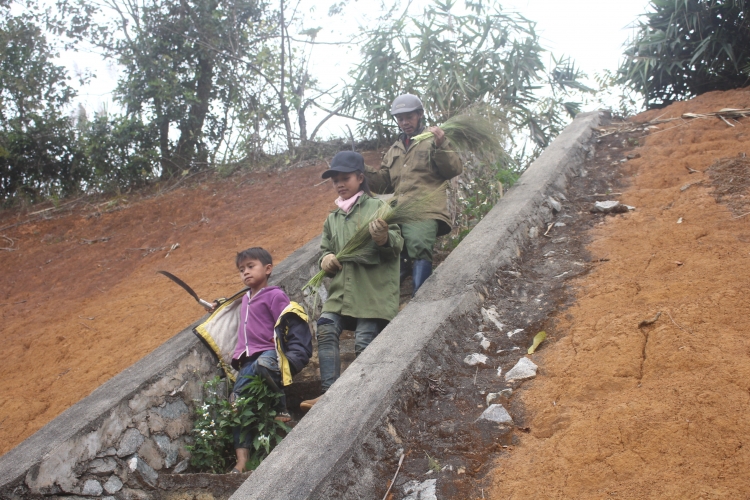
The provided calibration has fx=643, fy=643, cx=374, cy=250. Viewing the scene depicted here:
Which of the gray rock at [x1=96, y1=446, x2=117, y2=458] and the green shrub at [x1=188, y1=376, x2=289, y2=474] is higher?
Result: the gray rock at [x1=96, y1=446, x2=117, y2=458]

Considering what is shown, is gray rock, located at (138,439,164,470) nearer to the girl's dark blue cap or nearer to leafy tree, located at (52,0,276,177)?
the girl's dark blue cap

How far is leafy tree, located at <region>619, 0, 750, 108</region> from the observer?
284 inches

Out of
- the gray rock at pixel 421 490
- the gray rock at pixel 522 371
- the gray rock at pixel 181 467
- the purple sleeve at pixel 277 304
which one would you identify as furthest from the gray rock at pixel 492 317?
the gray rock at pixel 181 467

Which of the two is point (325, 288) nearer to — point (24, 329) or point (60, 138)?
point (24, 329)

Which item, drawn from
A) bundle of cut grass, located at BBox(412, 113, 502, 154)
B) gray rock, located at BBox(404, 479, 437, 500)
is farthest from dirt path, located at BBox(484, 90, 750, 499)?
bundle of cut grass, located at BBox(412, 113, 502, 154)

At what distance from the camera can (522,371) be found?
263 centimetres

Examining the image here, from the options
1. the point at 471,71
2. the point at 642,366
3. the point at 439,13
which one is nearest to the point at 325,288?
the point at 642,366

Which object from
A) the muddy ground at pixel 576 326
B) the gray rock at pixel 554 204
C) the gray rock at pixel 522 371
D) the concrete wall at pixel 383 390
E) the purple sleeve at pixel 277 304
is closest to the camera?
the muddy ground at pixel 576 326

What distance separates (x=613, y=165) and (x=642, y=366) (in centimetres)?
351

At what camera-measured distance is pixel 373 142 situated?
8.37 m

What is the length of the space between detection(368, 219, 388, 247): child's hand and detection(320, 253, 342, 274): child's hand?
26cm

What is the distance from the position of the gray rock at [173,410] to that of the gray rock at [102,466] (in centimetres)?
32

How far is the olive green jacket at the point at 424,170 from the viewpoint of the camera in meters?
3.99

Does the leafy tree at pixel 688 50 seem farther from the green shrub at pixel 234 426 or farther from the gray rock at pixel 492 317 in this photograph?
the green shrub at pixel 234 426
